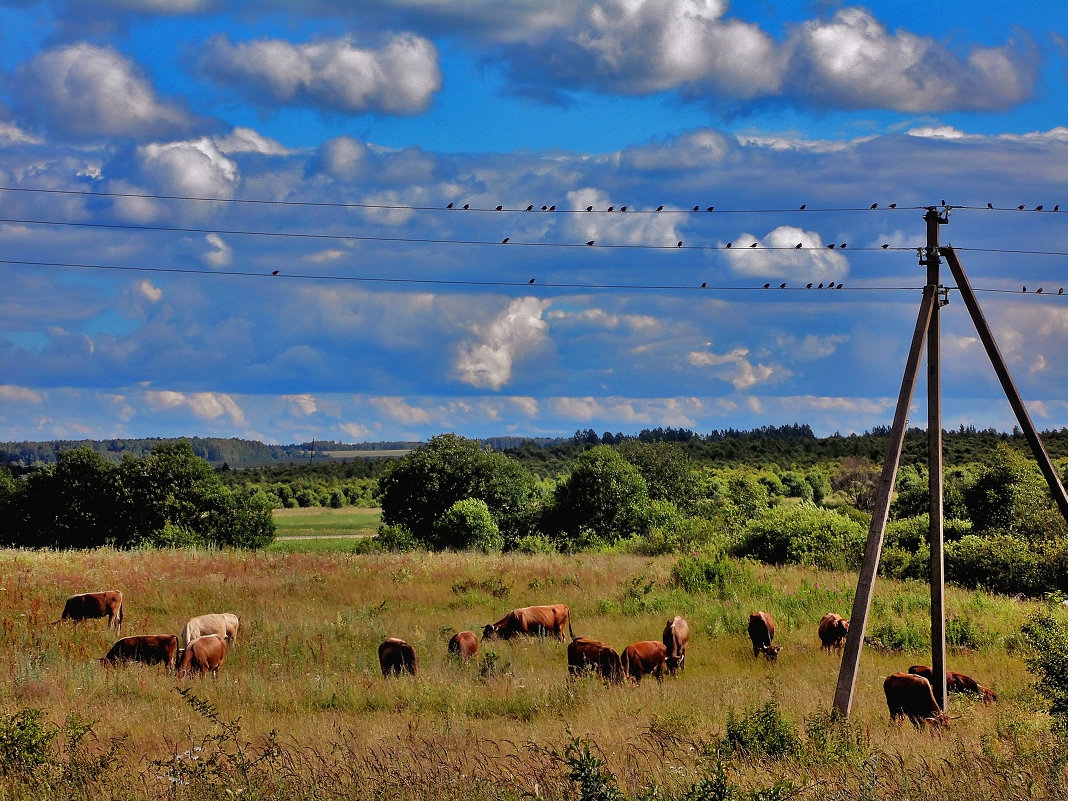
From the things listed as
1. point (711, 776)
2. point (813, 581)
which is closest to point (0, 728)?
point (711, 776)

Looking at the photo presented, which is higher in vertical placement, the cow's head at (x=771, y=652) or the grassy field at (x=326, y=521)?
the cow's head at (x=771, y=652)

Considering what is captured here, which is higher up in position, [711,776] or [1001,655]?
[711,776]

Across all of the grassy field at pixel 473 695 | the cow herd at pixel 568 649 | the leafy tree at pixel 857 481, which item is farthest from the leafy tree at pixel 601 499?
the cow herd at pixel 568 649

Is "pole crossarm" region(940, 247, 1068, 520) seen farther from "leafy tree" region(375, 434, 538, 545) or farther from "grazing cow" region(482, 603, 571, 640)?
"leafy tree" region(375, 434, 538, 545)

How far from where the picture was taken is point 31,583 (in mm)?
26953

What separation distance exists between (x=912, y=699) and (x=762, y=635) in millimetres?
6842

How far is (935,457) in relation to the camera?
55.5ft

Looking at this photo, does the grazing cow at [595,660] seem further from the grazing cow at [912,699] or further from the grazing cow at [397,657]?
the grazing cow at [912,699]

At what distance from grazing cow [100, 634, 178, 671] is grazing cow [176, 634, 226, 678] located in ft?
1.87

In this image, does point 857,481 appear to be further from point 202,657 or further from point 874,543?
point 202,657

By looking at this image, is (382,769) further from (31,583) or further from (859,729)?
(31,583)

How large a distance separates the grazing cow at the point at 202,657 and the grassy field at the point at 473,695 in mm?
469

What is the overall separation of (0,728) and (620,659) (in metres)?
11.4

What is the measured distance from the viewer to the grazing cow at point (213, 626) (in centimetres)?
2170
